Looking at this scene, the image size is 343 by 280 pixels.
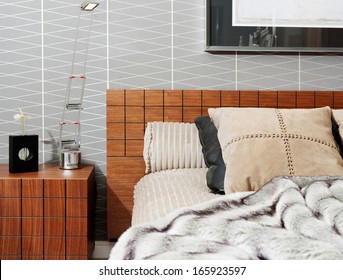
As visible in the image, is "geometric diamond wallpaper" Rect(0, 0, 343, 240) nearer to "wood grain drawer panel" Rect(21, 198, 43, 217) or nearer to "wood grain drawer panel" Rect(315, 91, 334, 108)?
"wood grain drawer panel" Rect(315, 91, 334, 108)

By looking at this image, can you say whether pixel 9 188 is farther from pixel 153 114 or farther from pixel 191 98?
pixel 191 98

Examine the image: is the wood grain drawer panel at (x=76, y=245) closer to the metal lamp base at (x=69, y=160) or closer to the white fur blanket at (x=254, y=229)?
the metal lamp base at (x=69, y=160)

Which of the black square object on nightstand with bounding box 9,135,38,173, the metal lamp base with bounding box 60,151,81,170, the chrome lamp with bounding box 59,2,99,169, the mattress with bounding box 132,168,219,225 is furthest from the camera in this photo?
the chrome lamp with bounding box 59,2,99,169

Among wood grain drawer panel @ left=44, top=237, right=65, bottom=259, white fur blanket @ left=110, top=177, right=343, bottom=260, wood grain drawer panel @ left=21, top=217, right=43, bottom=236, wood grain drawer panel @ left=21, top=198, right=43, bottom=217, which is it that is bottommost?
wood grain drawer panel @ left=44, top=237, right=65, bottom=259

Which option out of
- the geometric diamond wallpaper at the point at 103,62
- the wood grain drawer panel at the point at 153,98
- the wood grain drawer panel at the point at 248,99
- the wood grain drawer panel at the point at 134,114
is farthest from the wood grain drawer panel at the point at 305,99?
the wood grain drawer panel at the point at 134,114

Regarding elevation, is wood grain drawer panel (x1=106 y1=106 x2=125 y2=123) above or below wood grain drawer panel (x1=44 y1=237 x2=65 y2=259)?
above

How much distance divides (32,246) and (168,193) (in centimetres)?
76

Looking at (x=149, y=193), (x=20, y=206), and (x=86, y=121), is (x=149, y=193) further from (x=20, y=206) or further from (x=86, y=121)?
(x=86, y=121)

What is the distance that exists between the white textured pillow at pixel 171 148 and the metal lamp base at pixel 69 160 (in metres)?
0.35

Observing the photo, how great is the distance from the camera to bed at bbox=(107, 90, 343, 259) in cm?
107

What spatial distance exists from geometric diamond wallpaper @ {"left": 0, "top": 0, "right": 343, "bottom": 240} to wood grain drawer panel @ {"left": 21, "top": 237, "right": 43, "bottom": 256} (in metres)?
0.50

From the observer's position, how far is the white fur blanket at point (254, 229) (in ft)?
3.25

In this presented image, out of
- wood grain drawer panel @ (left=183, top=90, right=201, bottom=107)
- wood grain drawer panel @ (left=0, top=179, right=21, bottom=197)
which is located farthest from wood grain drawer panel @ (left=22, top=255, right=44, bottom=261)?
wood grain drawer panel @ (left=183, top=90, right=201, bottom=107)
